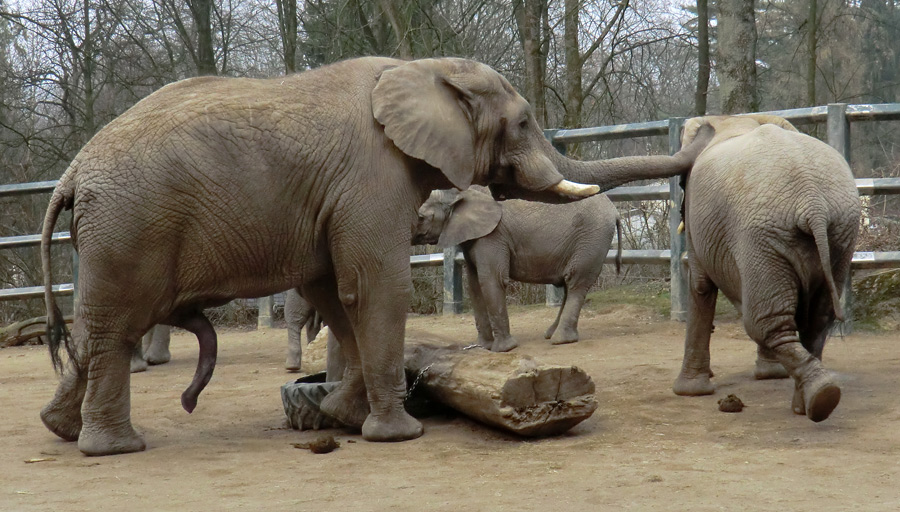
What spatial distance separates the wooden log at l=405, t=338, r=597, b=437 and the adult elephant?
15.8 inches

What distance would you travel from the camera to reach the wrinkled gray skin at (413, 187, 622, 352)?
9.06 m

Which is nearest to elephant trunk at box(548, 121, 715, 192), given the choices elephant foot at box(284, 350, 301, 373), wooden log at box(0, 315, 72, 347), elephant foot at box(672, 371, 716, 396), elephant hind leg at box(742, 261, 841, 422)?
elephant hind leg at box(742, 261, 841, 422)

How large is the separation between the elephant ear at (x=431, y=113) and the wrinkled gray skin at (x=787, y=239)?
142 cm

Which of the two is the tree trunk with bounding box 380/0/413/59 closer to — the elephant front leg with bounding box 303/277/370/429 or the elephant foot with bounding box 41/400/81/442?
the elephant front leg with bounding box 303/277/370/429

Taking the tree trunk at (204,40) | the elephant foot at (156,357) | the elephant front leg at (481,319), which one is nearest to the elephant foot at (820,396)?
the elephant front leg at (481,319)

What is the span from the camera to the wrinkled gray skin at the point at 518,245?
9.06 meters

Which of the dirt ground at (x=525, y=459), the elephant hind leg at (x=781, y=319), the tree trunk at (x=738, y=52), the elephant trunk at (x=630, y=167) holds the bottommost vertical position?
the dirt ground at (x=525, y=459)

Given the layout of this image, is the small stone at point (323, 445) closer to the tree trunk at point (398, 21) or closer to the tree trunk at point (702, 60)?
the tree trunk at point (398, 21)

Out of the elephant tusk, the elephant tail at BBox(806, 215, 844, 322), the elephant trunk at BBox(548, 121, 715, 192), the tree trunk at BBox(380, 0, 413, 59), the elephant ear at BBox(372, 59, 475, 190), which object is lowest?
the elephant tail at BBox(806, 215, 844, 322)

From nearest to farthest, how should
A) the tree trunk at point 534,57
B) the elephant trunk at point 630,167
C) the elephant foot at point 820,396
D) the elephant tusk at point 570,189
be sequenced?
the elephant foot at point 820,396
the elephant tusk at point 570,189
the elephant trunk at point 630,167
the tree trunk at point 534,57

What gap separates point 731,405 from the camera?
5820mm

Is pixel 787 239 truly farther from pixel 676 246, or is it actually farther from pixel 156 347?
pixel 156 347

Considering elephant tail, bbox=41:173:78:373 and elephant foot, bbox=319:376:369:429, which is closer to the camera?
elephant tail, bbox=41:173:78:373

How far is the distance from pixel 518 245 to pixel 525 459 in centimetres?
480
